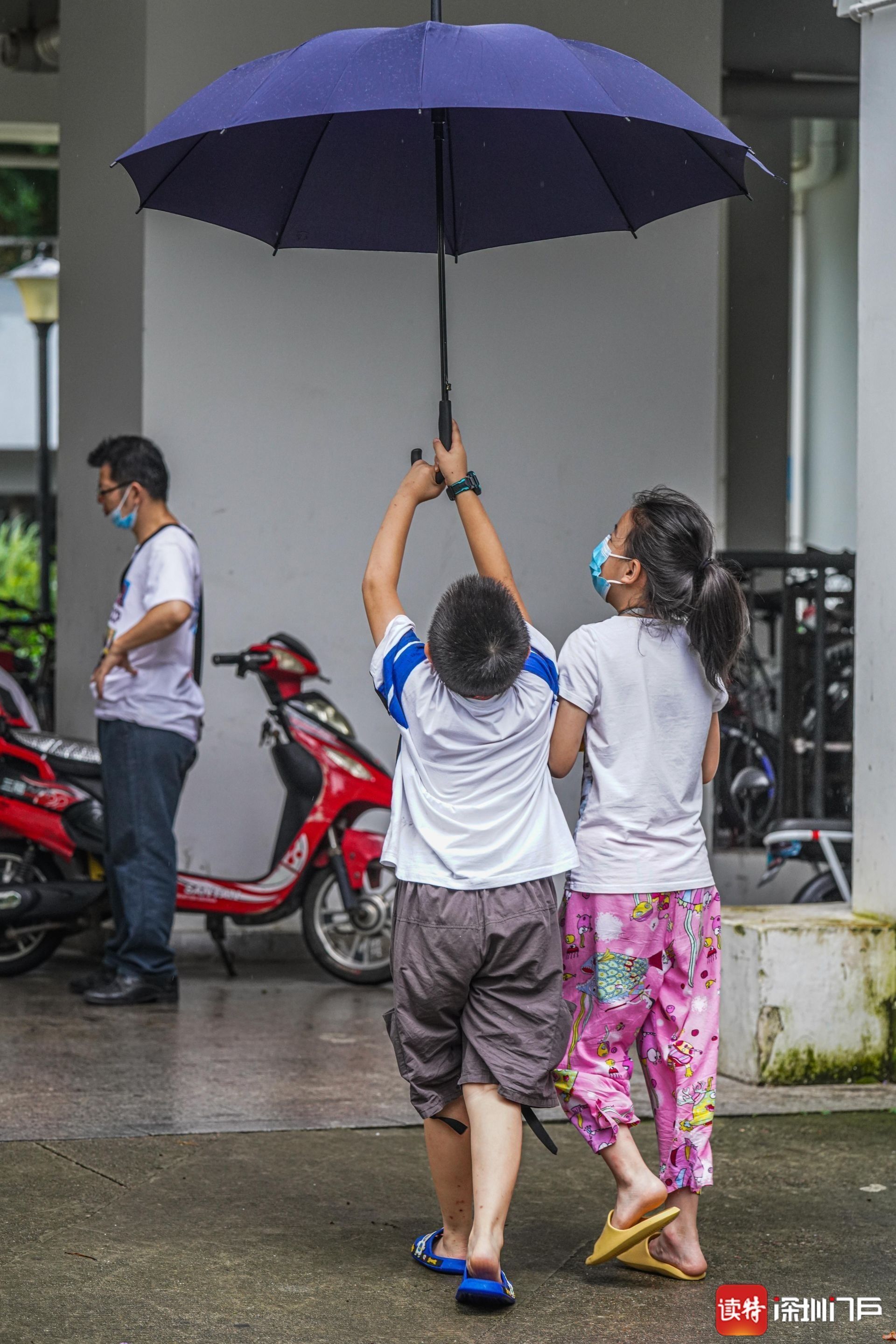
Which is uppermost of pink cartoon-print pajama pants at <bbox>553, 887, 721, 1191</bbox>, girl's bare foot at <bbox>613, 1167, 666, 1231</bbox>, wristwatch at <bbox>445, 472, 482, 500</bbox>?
wristwatch at <bbox>445, 472, 482, 500</bbox>

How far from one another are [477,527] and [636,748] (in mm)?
581

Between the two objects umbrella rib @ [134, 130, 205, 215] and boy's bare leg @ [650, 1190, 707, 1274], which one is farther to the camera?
umbrella rib @ [134, 130, 205, 215]

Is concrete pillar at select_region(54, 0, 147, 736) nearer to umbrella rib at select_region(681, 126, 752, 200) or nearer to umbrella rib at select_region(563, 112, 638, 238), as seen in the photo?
umbrella rib at select_region(563, 112, 638, 238)

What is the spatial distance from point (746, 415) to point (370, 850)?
6.60 meters

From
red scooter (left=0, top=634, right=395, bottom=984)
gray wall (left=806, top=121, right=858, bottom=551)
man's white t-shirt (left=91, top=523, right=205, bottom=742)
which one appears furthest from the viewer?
gray wall (left=806, top=121, right=858, bottom=551)

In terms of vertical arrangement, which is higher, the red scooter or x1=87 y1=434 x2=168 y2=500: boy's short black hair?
x1=87 y1=434 x2=168 y2=500: boy's short black hair

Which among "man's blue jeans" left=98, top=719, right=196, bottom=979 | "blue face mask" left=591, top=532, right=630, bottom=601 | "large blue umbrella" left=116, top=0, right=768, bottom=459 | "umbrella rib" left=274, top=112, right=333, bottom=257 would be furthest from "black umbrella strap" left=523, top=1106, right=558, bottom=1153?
"man's blue jeans" left=98, top=719, right=196, bottom=979

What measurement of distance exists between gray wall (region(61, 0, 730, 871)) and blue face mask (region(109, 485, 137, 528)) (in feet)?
3.21

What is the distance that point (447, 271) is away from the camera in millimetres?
7297

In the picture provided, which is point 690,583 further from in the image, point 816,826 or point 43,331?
point 43,331

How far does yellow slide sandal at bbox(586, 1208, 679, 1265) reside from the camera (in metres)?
3.42

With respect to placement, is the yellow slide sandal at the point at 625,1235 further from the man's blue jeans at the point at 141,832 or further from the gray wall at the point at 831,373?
the gray wall at the point at 831,373

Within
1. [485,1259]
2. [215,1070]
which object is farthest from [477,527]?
[215,1070]

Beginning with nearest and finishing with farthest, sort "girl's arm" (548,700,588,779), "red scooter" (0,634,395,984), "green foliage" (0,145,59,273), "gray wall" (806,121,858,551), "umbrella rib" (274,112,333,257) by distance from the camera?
1. "girl's arm" (548,700,588,779)
2. "umbrella rib" (274,112,333,257)
3. "red scooter" (0,634,395,984)
4. "gray wall" (806,121,858,551)
5. "green foliage" (0,145,59,273)
